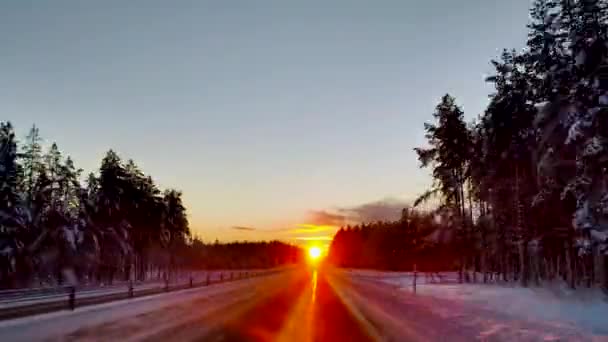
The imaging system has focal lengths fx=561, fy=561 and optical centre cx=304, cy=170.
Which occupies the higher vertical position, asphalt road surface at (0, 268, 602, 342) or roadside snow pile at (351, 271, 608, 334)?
asphalt road surface at (0, 268, 602, 342)

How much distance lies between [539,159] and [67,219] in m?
39.5

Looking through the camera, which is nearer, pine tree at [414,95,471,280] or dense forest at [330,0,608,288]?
dense forest at [330,0,608,288]

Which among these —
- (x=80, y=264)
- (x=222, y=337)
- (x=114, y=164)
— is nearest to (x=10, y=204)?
(x=80, y=264)

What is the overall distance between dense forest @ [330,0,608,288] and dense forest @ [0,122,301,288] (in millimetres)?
32182

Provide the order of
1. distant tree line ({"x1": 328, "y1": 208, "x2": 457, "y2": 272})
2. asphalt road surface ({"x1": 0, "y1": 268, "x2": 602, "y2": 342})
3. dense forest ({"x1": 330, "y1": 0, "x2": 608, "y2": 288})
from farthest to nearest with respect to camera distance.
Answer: distant tree line ({"x1": 328, "y1": 208, "x2": 457, "y2": 272}) < dense forest ({"x1": 330, "y1": 0, "x2": 608, "y2": 288}) < asphalt road surface ({"x1": 0, "y1": 268, "x2": 602, "y2": 342})

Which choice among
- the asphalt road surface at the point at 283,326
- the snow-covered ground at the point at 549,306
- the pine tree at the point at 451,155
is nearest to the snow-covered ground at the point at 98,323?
the asphalt road surface at the point at 283,326

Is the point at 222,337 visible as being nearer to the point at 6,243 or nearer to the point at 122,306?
the point at 122,306

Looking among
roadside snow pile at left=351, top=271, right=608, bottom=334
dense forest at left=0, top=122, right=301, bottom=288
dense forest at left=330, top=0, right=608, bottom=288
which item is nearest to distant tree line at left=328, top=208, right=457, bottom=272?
dense forest at left=330, top=0, right=608, bottom=288

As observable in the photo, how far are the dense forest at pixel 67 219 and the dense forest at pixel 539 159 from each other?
32182 millimetres

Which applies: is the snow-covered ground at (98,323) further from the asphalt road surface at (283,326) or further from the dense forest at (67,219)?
the dense forest at (67,219)

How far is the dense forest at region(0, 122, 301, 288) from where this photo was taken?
1688 inches

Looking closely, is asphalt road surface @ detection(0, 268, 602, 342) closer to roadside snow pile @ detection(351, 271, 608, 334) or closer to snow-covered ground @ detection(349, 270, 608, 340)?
snow-covered ground @ detection(349, 270, 608, 340)

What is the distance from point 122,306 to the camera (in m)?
24.5

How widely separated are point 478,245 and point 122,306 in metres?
32.4
